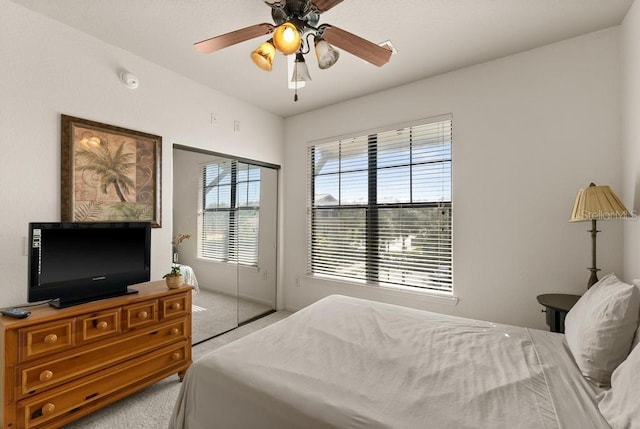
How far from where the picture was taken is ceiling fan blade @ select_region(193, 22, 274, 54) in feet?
5.54

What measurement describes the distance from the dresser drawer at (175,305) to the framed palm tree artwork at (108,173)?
78cm

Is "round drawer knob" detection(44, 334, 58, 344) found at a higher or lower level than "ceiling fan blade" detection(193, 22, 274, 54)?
lower

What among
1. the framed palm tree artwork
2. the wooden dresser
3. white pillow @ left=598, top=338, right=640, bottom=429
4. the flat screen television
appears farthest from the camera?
the framed palm tree artwork

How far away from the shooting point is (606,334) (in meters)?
1.29

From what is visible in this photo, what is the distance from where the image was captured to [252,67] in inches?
114

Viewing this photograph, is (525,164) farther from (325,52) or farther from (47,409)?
(47,409)

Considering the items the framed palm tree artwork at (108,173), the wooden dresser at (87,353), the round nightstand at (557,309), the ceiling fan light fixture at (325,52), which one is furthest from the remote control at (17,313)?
the round nightstand at (557,309)

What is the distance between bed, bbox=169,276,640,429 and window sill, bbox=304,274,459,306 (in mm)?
1109

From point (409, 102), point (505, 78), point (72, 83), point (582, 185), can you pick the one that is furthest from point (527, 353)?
point (72, 83)

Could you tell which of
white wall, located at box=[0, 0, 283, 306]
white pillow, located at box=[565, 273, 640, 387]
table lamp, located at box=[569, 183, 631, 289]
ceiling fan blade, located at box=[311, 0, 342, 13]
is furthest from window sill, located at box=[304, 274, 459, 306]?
ceiling fan blade, located at box=[311, 0, 342, 13]

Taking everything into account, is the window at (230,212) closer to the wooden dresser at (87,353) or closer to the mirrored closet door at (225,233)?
the mirrored closet door at (225,233)

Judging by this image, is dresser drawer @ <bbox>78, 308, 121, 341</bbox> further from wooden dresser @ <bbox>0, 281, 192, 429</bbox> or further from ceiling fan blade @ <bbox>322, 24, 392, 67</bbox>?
ceiling fan blade @ <bbox>322, 24, 392, 67</bbox>

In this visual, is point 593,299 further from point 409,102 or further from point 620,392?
point 409,102

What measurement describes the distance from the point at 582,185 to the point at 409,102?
68.7 inches
